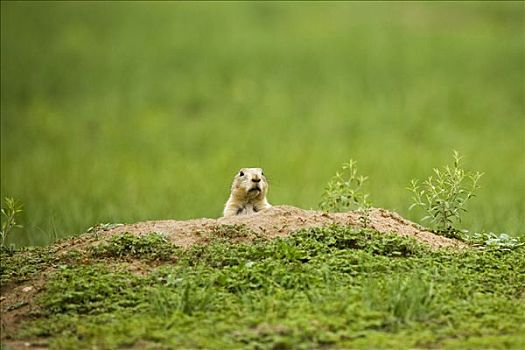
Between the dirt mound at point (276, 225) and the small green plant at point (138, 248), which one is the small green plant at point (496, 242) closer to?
the dirt mound at point (276, 225)

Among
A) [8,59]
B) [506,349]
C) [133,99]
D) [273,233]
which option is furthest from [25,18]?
[506,349]

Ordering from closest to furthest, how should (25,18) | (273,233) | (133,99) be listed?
(273,233)
(133,99)
(25,18)

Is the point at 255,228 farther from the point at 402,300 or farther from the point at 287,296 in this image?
the point at 402,300

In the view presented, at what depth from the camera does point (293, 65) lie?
2475 centimetres

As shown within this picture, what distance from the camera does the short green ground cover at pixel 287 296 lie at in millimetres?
6004

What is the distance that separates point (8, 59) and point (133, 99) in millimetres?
3486

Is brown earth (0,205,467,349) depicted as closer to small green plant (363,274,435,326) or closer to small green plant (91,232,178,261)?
small green plant (91,232,178,261)

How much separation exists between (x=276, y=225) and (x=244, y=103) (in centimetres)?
1439

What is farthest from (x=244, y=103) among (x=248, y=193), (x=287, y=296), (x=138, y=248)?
(x=287, y=296)

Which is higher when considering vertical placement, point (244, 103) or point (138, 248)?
point (244, 103)

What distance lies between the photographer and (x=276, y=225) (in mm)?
7859

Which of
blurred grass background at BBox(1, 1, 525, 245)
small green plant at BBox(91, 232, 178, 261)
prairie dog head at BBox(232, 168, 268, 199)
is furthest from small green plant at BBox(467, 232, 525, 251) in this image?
small green plant at BBox(91, 232, 178, 261)

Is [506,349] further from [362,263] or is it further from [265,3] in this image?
[265,3]

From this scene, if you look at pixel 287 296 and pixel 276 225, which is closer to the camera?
pixel 287 296
